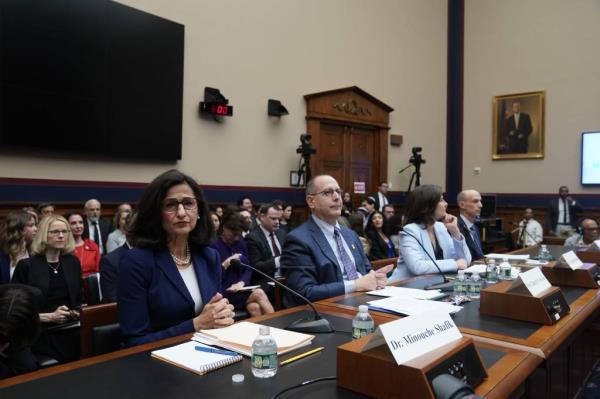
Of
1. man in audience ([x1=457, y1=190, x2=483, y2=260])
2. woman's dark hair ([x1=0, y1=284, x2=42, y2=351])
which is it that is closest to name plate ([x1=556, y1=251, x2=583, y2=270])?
man in audience ([x1=457, y1=190, x2=483, y2=260])

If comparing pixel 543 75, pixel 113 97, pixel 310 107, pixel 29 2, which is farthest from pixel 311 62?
pixel 543 75

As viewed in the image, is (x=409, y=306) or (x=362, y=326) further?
(x=409, y=306)

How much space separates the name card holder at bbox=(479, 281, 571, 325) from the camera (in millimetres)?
1910

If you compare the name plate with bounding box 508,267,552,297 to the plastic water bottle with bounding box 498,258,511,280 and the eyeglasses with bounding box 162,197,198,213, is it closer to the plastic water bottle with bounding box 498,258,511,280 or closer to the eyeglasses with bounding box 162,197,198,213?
the plastic water bottle with bounding box 498,258,511,280

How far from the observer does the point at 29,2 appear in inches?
207

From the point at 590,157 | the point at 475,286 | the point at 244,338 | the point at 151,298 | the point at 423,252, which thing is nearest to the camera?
the point at 244,338

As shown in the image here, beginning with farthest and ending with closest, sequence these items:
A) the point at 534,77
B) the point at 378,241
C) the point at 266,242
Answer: the point at 534,77
the point at 378,241
the point at 266,242

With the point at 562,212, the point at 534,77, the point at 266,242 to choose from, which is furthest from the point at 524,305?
the point at 534,77

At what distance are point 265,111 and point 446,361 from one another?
23.0 ft

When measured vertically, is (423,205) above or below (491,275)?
above

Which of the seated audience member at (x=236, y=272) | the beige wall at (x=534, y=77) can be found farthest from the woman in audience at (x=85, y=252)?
the beige wall at (x=534, y=77)

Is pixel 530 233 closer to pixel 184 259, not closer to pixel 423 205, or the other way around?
pixel 423 205

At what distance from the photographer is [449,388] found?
1.05 m

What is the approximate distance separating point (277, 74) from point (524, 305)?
6.73 m
